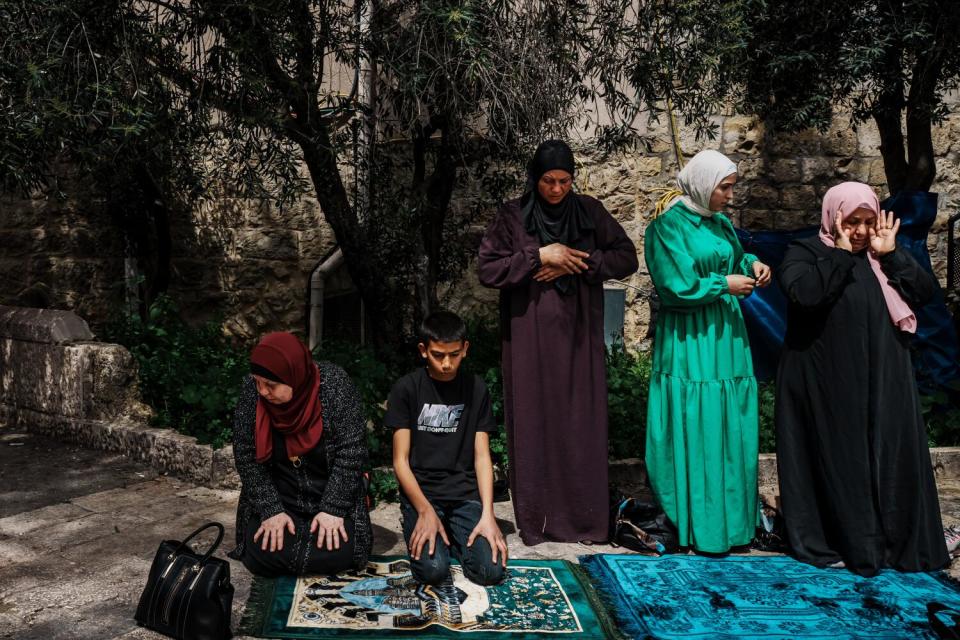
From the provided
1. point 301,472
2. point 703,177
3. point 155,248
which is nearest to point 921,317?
point 703,177

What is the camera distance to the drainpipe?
8.03 m

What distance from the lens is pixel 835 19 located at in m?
5.68

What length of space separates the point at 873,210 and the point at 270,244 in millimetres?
5459

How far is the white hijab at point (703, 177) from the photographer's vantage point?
4.04 m

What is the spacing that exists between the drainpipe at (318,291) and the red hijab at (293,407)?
14.3ft

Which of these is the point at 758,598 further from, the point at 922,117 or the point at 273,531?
the point at 922,117

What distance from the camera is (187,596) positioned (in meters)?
3.09

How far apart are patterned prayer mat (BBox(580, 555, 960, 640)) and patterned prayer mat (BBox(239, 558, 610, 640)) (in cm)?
18

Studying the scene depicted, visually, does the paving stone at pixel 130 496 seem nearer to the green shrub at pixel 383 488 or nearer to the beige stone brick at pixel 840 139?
the green shrub at pixel 383 488

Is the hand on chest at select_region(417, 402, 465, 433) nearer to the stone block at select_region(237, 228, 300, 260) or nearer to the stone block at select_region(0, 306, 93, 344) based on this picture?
the stone block at select_region(0, 306, 93, 344)

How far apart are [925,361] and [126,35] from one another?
17.3ft

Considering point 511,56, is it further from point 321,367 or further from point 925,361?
point 925,361

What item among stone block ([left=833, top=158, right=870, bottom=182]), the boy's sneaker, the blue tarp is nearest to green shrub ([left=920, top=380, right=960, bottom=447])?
the blue tarp

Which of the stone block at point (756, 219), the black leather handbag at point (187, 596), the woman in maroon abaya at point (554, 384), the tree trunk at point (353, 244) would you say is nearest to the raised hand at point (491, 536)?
the woman in maroon abaya at point (554, 384)
